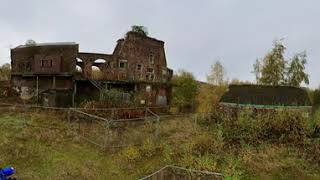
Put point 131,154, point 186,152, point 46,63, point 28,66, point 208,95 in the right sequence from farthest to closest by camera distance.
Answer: point 208,95 → point 28,66 → point 46,63 → point 131,154 → point 186,152

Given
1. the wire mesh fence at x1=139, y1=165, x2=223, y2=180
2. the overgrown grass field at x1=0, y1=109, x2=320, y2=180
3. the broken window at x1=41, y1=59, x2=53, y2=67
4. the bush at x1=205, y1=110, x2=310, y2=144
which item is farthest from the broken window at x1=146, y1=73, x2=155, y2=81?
the wire mesh fence at x1=139, y1=165, x2=223, y2=180

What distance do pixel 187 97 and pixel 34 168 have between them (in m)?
24.7

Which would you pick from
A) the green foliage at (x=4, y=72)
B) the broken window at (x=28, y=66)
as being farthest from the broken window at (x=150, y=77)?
the green foliage at (x=4, y=72)

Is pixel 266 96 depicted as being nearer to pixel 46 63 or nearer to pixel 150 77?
pixel 150 77

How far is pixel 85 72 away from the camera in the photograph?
2980cm

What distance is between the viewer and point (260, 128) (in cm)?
1556

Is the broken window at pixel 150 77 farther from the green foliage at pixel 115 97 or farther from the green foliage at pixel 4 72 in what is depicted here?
the green foliage at pixel 4 72

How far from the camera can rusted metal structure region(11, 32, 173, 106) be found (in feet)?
93.8

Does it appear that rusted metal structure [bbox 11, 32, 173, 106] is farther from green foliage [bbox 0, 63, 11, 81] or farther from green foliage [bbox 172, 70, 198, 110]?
green foliage [bbox 0, 63, 11, 81]

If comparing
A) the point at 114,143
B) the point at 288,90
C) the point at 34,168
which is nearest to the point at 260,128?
the point at 114,143

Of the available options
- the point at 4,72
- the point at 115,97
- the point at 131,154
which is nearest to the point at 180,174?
the point at 131,154

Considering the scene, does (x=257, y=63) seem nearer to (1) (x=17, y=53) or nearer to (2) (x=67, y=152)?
(1) (x=17, y=53)

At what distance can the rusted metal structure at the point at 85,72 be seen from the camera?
93.8 ft

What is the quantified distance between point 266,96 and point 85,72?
1741cm
